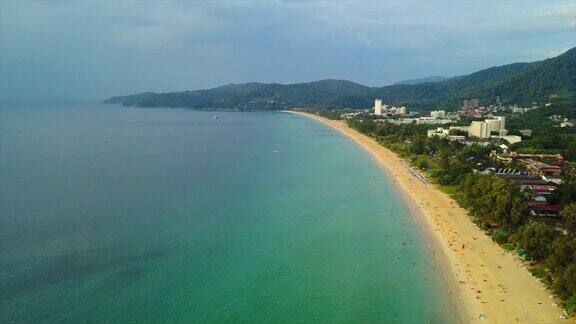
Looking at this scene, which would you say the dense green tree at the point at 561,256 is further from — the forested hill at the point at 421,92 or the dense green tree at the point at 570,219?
the forested hill at the point at 421,92

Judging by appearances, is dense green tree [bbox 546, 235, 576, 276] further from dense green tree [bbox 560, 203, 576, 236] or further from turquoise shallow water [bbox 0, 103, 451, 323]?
dense green tree [bbox 560, 203, 576, 236]

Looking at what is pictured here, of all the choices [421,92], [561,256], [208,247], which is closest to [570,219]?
[561,256]

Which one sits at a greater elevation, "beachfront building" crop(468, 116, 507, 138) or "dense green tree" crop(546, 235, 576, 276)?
"beachfront building" crop(468, 116, 507, 138)

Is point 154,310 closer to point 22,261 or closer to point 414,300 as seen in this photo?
point 22,261

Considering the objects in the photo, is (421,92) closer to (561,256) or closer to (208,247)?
(208,247)

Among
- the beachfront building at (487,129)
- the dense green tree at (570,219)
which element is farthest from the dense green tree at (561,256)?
the beachfront building at (487,129)

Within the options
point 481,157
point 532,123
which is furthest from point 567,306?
point 532,123

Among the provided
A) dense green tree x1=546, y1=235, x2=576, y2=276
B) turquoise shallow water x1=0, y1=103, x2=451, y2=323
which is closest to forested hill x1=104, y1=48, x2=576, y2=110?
turquoise shallow water x1=0, y1=103, x2=451, y2=323
